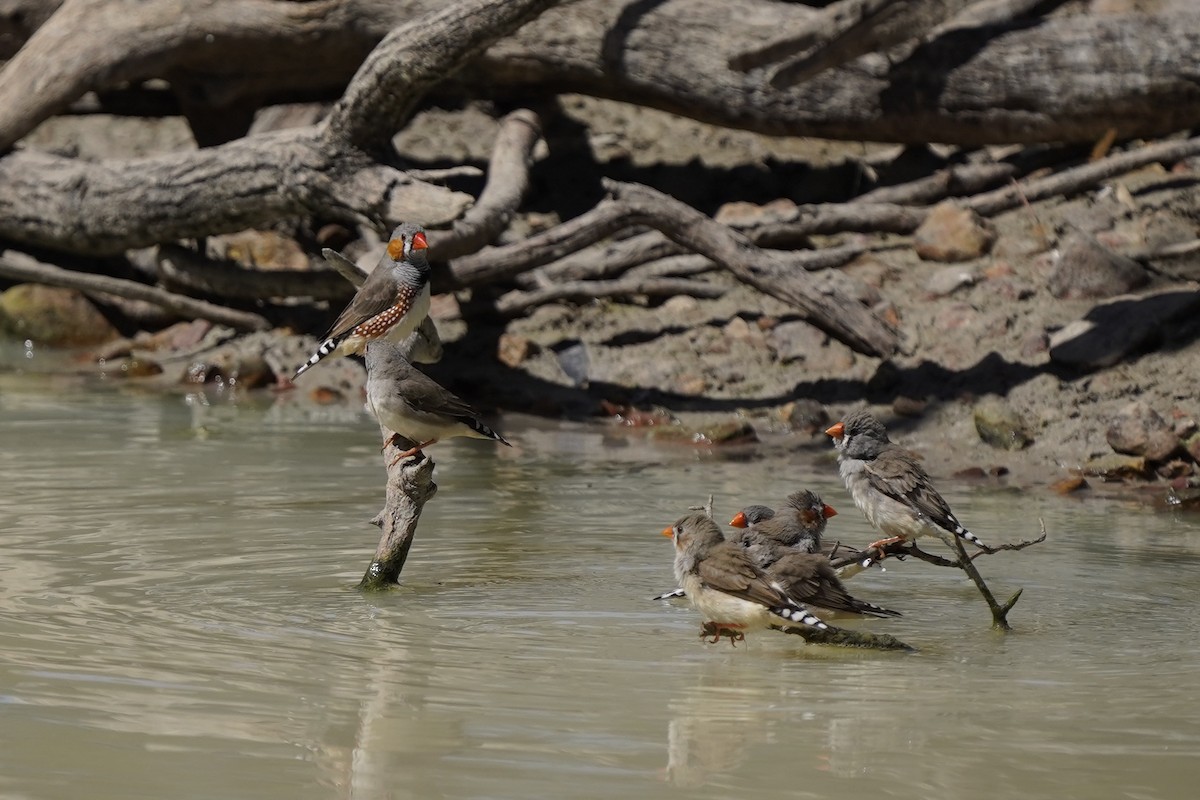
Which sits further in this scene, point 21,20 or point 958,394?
point 21,20

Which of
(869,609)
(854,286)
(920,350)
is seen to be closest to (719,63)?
(854,286)

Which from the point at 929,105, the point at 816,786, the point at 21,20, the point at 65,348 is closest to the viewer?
the point at 816,786

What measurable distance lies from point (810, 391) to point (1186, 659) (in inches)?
232

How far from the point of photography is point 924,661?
599cm

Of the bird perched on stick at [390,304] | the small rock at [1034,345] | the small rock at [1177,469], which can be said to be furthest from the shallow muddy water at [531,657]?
the small rock at [1034,345]

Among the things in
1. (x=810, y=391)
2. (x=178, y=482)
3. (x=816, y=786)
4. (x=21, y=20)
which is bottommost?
(x=810, y=391)

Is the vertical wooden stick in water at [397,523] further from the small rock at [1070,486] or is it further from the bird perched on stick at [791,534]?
the small rock at [1070,486]

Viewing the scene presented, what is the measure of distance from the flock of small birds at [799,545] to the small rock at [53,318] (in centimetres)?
906

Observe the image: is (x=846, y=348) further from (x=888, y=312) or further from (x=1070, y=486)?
(x=1070, y=486)

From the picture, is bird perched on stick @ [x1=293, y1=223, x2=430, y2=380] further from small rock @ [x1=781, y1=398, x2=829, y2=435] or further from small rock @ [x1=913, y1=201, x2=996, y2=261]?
small rock @ [x1=913, y1=201, x2=996, y2=261]

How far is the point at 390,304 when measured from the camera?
762cm

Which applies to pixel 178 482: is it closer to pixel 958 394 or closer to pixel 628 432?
pixel 628 432

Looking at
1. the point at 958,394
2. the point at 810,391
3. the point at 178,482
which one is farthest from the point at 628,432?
the point at 178,482

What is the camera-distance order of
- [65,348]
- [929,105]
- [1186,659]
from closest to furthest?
[1186,659] < [929,105] < [65,348]
